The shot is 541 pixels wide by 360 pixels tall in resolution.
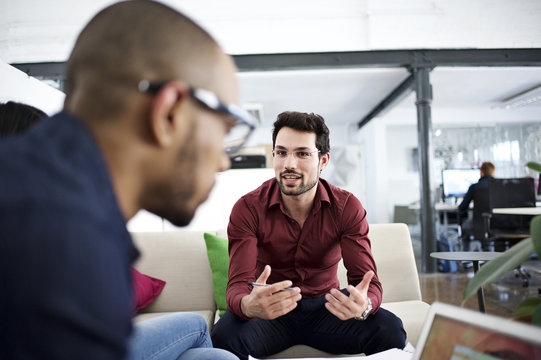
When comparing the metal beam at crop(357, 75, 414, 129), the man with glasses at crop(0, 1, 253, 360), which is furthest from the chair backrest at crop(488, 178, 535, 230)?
the man with glasses at crop(0, 1, 253, 360)

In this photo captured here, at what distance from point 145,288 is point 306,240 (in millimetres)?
875

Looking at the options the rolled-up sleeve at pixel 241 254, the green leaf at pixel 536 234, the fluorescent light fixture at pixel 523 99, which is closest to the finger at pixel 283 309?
the rolled-up sleeve at pixel 241 254

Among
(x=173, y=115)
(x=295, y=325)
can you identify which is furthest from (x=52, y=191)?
(x=295, y=325)

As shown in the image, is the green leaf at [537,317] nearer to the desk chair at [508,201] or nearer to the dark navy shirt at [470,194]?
the desk chair at [508,201]

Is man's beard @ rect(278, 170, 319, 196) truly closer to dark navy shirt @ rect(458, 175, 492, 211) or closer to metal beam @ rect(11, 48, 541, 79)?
metal beam @ rect(11, 48, 541, 79)

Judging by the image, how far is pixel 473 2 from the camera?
465cm

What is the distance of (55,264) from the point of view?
0.99 ft

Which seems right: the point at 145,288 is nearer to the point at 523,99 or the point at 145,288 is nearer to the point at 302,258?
the point at 302,258

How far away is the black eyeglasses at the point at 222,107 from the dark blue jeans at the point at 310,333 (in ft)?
3.27

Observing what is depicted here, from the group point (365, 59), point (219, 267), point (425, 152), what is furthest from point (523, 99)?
point (219, 267)

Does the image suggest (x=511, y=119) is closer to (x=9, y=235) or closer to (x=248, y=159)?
(x=248, y=159)

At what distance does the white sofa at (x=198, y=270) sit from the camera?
192cm

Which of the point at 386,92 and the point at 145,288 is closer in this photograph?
the point at 145,288

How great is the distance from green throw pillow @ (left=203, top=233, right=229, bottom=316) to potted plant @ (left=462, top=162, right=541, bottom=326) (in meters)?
1.47
